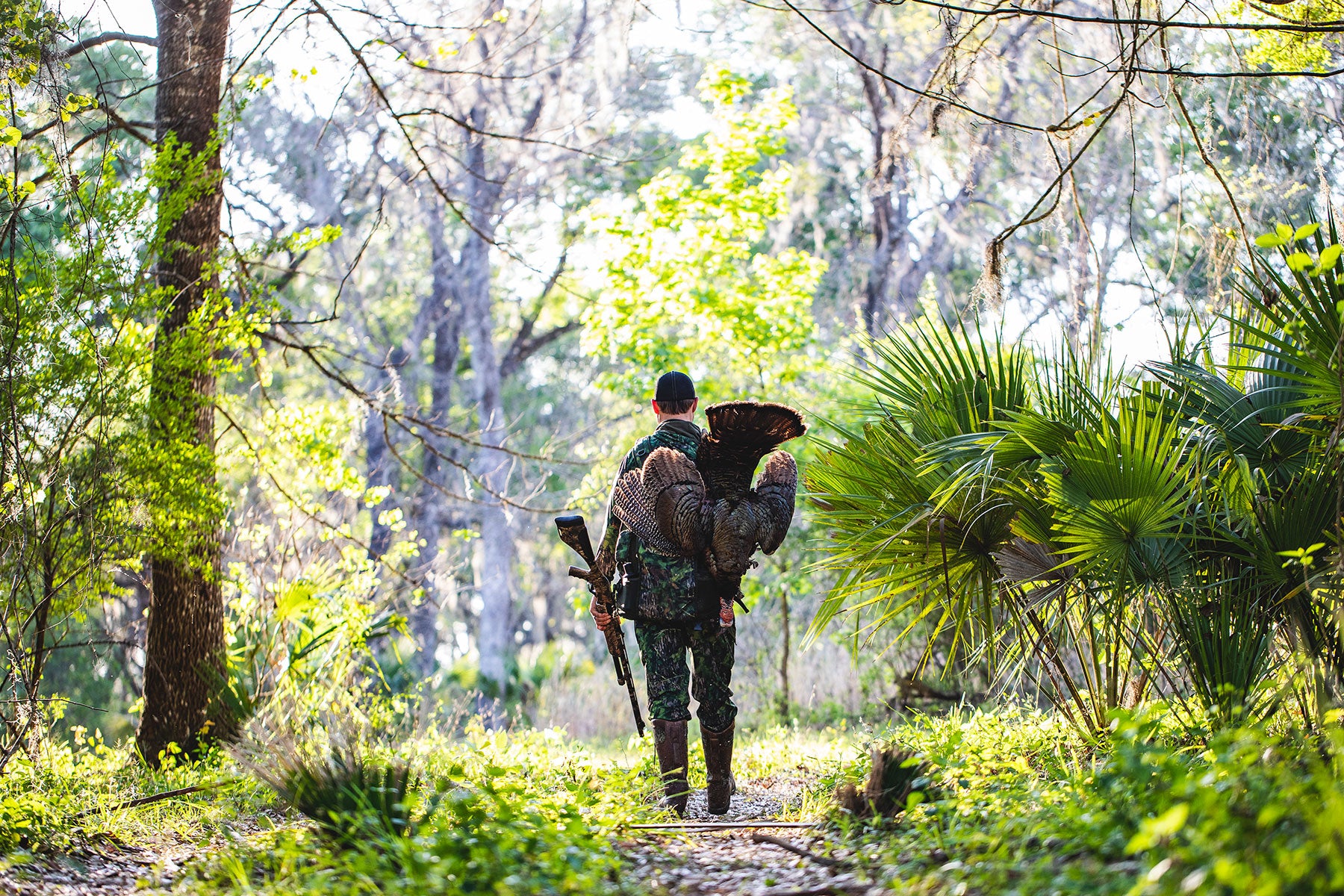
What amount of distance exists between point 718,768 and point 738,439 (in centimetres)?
152

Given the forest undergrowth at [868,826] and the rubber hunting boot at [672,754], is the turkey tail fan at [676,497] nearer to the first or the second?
the rubber hunting boot at [672,754]

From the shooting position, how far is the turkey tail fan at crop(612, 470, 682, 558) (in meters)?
4.88

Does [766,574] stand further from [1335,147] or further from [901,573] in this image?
[901,573]

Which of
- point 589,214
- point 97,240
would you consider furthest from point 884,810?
point 589,214

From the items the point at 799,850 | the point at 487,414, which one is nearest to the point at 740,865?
the point at 799,850

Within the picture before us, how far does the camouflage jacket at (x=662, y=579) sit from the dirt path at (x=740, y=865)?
38.5 inches

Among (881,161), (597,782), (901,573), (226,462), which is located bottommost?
(597,782)

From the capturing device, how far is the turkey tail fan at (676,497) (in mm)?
4785

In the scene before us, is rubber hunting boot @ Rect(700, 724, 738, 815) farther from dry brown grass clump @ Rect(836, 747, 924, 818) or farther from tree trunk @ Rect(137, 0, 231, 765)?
tree trunk @ Rect(137, 0, 231, 765)

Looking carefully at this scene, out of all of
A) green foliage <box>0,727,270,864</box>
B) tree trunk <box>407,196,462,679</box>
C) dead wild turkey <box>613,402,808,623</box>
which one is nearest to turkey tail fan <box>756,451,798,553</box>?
dead wild turkey <box>613,402,808,623</box>

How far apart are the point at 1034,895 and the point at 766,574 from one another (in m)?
11.8

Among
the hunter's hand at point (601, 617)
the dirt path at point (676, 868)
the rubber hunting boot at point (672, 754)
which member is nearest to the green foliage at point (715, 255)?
the hunter's hand at point (601, 617)

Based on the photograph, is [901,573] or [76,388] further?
[76,388]

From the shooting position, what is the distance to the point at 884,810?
3.91 m
